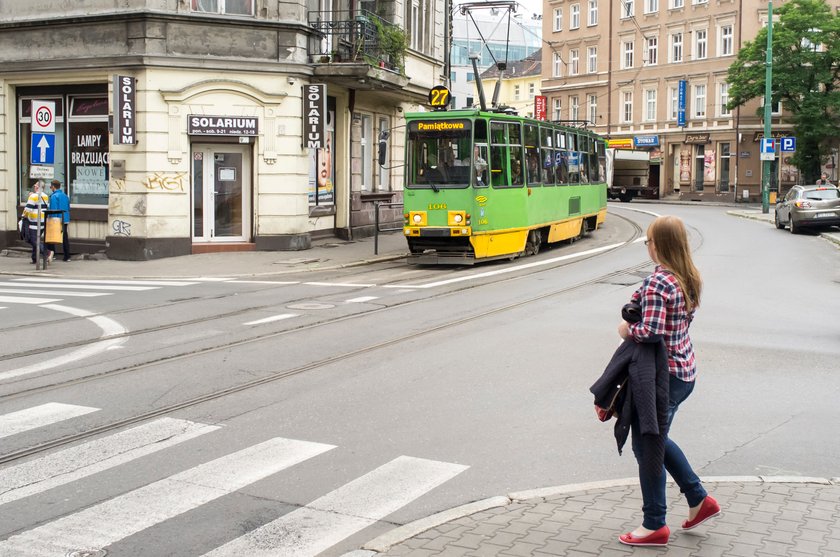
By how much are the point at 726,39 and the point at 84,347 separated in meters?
60.3

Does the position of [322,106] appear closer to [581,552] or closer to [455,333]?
[455,333]

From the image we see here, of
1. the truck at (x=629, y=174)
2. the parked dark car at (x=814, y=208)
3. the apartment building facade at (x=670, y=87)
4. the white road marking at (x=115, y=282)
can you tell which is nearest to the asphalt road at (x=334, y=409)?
the white road marking at (x=115, y=282)

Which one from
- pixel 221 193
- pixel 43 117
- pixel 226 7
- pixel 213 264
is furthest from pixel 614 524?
pixel 226 7

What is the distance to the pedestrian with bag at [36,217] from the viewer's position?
21.3 meters

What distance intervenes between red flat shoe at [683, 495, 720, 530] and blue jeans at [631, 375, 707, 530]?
0.03 m

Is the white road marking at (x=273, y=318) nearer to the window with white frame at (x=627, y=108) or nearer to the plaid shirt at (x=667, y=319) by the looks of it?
the plaid shirt at (x=667, y=319)

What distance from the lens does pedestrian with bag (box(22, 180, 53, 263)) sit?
21.3 metres

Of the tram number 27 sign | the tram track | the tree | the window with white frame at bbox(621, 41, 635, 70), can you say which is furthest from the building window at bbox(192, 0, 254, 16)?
the window with white frame at bbox(621, 41, 635, 70)

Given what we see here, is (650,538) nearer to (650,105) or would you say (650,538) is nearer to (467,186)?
(467,186)

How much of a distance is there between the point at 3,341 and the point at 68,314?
90.9 inches

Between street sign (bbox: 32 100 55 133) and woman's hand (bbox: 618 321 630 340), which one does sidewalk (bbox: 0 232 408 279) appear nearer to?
street sign (bbox: 32 100 55 133)

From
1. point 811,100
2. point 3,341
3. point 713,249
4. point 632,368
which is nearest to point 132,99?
Answer: point 3,341

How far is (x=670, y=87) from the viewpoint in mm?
68375

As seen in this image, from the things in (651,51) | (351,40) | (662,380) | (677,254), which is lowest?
(662,380)
